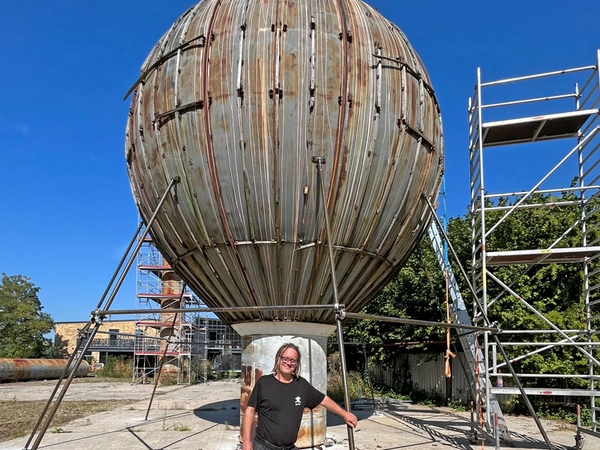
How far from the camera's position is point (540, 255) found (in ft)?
33.5

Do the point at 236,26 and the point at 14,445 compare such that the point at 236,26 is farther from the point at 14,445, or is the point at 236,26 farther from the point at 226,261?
the point at 14,445

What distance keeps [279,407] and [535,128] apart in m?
9.03

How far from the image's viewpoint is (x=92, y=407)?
1633 centimetres

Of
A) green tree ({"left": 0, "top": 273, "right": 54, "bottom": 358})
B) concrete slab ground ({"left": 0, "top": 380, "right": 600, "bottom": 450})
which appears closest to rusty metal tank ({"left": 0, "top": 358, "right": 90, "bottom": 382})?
green tree ({"left": 0, "top": 273, "right": 54, "bottom": 358})

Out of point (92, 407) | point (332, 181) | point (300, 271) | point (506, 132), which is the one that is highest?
point (506, 132)

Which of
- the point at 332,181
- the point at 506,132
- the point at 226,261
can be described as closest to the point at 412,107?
the point at 332,181

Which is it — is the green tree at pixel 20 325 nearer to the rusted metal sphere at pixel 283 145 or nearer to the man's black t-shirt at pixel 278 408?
the rusted metal sphere at pixel 283 145

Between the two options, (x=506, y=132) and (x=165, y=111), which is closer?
(x=165, y=111)

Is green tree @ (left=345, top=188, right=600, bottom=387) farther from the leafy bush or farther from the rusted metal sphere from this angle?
the rusted metal sphere

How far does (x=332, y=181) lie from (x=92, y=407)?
12.7m

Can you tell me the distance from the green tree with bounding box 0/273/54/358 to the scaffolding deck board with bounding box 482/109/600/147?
4328 cm

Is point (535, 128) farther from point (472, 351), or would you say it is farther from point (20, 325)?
point (20, 325)

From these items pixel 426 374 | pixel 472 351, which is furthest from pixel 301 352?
pixel 426 374

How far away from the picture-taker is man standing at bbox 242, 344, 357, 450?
13.9 feet
